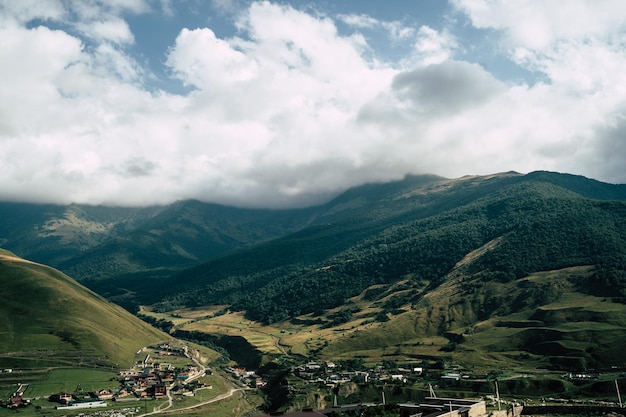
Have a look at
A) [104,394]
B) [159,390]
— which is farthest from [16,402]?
[159,390]

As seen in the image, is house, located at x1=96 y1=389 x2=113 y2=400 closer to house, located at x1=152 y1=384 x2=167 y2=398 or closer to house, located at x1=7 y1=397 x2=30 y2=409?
house, located at x1=152 y1=384 x2=167 y2=398

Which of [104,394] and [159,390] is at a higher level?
[104,394]

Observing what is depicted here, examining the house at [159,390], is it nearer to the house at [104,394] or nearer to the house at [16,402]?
the house at [104,394]

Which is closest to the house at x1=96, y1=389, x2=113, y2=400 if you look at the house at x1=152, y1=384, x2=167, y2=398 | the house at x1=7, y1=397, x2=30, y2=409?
the house at x1=152, y1=384, x2=167, y2=398

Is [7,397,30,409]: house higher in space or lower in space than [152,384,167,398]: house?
higher

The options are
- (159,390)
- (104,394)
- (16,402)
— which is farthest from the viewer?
(159,390)

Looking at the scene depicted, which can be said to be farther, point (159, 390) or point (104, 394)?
point (159, 390)

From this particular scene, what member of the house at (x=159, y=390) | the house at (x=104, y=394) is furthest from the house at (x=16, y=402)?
the house at (x=159, y=390)

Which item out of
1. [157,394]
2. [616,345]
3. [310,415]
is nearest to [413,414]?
[310,415]

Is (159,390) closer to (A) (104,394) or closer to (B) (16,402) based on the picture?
(A) (104,394)

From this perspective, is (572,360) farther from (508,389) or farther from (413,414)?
(413,414)

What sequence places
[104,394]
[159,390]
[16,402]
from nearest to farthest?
[16,402]
[104,394]
[159,390]
